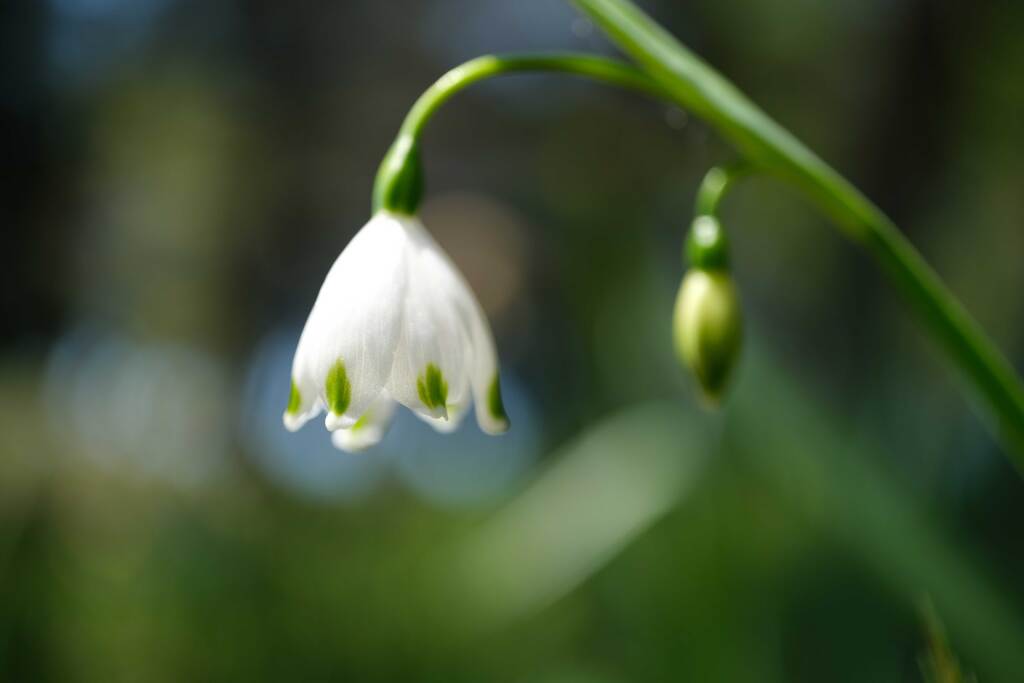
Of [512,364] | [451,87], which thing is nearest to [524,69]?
[451,87]

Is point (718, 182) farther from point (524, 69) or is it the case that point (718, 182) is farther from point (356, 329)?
point (356, 329)

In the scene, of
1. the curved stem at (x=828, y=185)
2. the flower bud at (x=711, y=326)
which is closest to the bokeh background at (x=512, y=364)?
the curved stem at (x=828, y=185)

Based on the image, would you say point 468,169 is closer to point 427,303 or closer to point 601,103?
point 601,103

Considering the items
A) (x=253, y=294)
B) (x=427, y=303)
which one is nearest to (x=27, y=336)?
(x=253, y=294)

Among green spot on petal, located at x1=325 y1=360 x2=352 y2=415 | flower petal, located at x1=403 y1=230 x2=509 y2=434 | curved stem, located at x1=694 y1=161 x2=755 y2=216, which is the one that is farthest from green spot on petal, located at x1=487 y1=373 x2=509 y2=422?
curved stem, located at x1=694 y1=161 x2=755 y2=216

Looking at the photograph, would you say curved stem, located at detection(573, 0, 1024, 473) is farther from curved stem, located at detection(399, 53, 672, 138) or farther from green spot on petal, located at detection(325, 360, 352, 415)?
green spot on petal, located at detection(325, 360, 352, 415)

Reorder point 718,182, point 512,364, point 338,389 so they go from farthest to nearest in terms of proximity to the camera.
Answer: point 512,364
point 718,182
point 338,389

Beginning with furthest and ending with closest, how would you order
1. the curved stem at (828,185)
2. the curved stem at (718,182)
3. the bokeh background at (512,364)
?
the bokeh background at (512,364), the curved stem at (718,182), the curved stem at (828,185)

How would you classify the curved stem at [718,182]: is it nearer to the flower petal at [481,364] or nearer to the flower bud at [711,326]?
the flower bud at [711,326]
